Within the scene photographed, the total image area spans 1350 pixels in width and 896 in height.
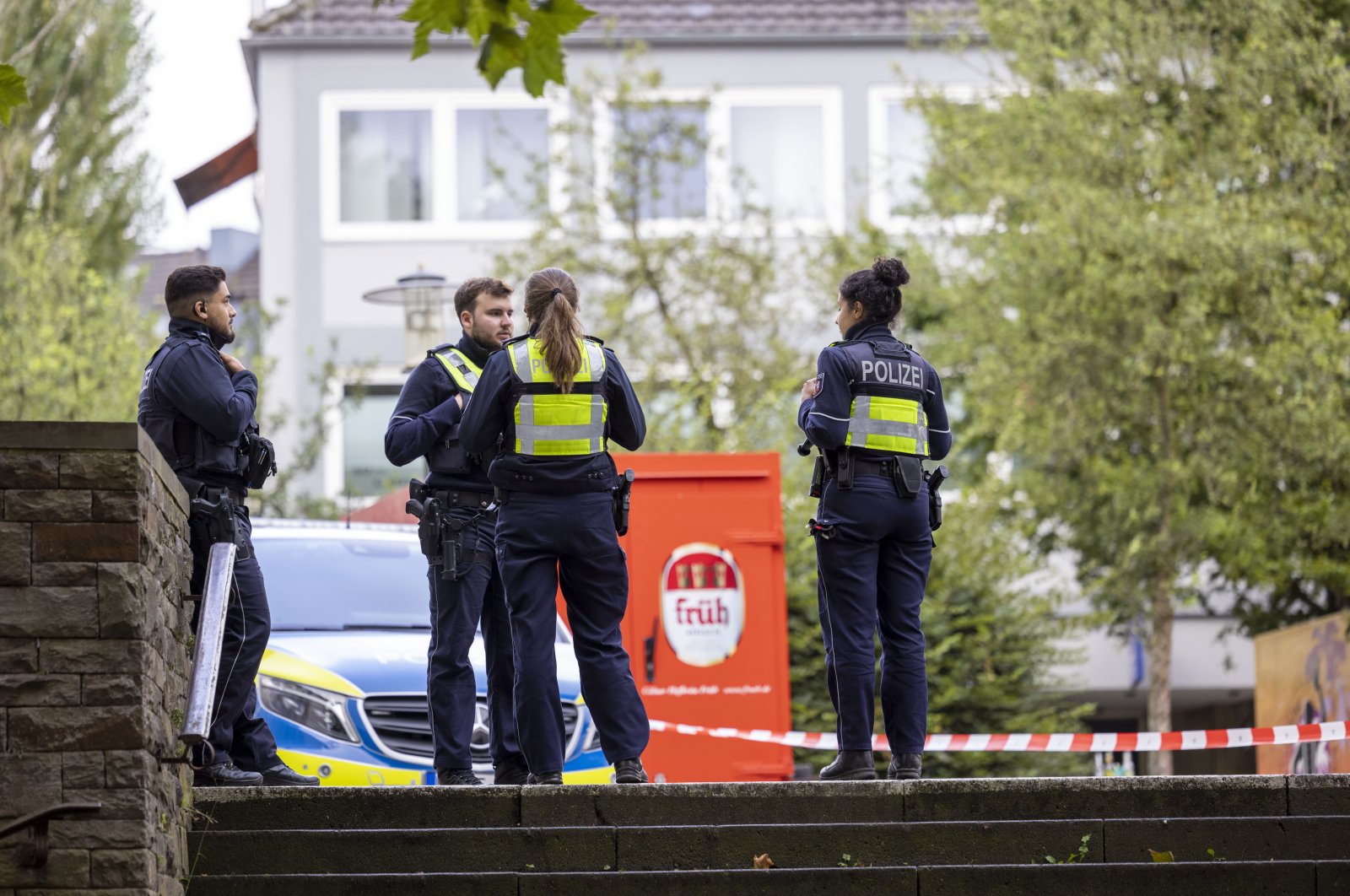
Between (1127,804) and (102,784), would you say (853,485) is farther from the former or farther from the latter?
(102,784)

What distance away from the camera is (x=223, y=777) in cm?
784

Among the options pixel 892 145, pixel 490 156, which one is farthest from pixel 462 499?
pixel 892 145

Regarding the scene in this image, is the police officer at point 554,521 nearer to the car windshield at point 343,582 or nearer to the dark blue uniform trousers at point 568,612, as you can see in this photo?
the dark blue uniform trousers at point 568,612

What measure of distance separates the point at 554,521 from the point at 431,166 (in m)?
18.6

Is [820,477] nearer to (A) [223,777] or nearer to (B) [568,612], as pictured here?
(B) [568,612]

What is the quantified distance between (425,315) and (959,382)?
7433 mm

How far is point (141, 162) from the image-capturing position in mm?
28359

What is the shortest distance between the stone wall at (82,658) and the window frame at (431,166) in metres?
19.2

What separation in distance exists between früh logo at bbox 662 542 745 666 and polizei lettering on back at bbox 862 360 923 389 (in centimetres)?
512

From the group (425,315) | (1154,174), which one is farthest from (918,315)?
(425,315)

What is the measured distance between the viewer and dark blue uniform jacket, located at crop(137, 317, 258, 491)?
7.91 m

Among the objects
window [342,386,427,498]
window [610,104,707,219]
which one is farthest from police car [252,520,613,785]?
window [342,386,427,498]

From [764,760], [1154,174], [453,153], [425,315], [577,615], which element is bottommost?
[764,760]

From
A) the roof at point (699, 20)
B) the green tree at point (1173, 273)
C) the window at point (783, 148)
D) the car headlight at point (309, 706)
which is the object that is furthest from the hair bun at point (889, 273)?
the window at point (783, 148)
